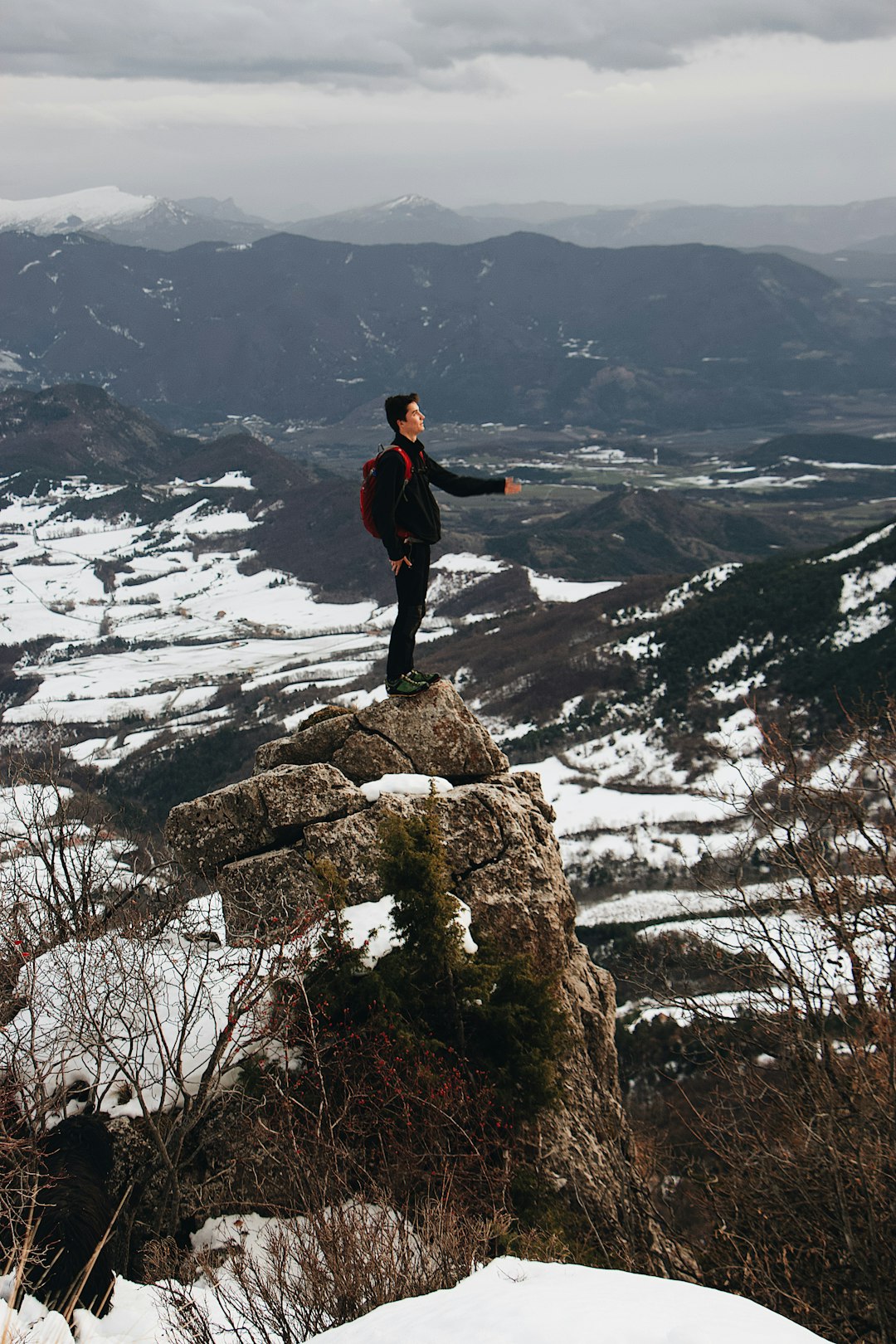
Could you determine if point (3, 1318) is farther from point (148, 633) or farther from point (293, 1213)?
point (148, 633)

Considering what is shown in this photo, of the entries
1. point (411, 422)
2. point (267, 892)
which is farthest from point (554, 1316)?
point (411, 422)

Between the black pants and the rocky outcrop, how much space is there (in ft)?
3.03

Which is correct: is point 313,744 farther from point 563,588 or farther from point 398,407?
point 563,588

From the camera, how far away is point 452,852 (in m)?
13.5

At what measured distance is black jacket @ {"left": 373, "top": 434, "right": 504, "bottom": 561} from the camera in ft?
40.8

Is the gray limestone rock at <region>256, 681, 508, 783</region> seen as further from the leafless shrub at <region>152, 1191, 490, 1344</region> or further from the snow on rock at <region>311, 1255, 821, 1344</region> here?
the snow on rock at <region>311, 1255, 821, 1344</region>

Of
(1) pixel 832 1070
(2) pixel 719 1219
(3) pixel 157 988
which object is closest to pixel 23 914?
(3) pixel 157 988

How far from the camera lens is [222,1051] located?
1052 centimetres

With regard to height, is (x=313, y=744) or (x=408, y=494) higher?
(x=408, y=494)

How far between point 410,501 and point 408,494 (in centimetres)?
9

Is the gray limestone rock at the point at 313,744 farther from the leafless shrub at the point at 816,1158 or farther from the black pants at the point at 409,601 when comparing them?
the leafless shrub at the point at 816,1158

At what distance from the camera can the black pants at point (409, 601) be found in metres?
13.4

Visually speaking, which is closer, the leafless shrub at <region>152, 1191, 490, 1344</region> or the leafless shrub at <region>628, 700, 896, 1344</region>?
the leafless shrub at <region>152, 1191, 490, 1344</region>

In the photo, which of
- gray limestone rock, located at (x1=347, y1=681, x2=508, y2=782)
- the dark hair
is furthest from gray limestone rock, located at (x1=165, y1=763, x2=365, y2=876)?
the dark hair
